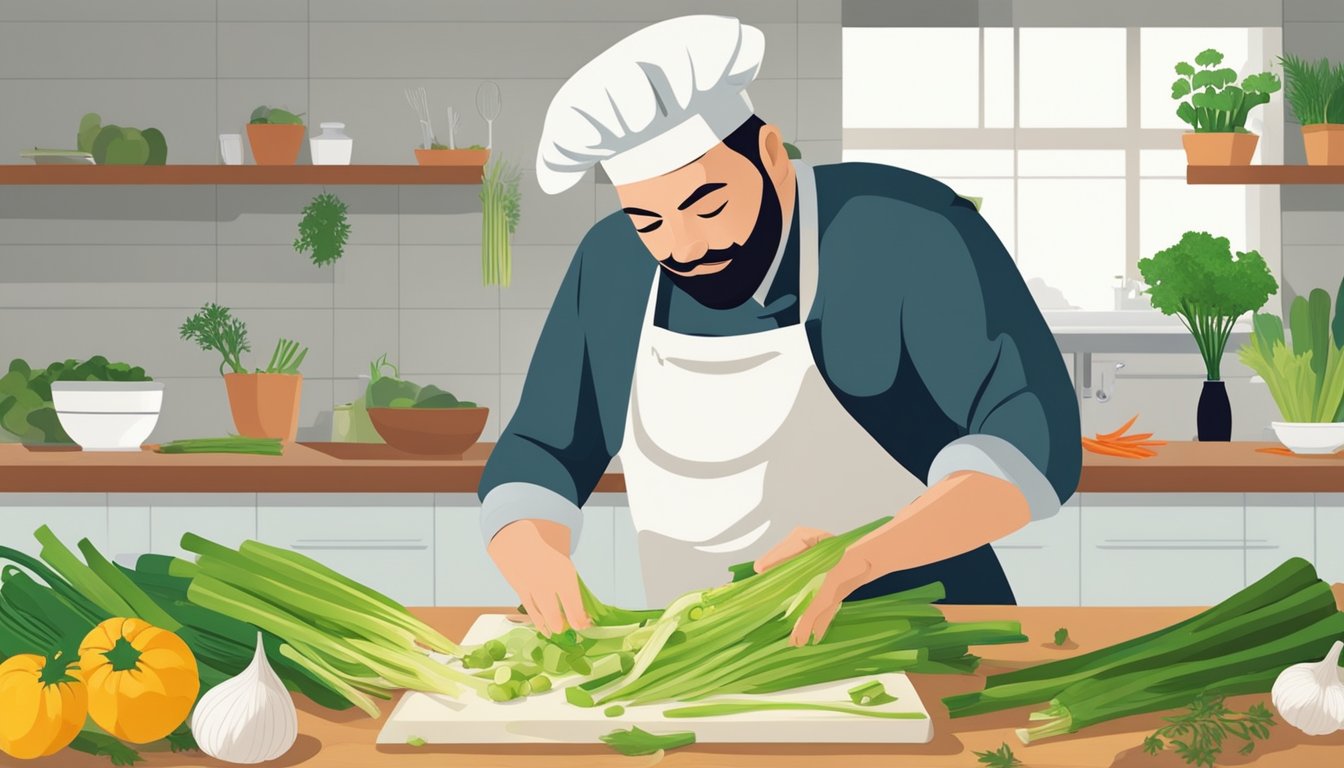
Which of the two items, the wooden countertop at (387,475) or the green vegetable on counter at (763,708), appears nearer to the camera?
the green vegetable on counter at (763,708)

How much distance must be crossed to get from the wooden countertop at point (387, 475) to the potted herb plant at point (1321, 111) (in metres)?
1.22

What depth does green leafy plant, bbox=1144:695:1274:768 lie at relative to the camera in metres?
0.98

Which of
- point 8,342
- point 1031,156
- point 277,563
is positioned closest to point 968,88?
point 1031,156

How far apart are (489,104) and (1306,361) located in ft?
7.53

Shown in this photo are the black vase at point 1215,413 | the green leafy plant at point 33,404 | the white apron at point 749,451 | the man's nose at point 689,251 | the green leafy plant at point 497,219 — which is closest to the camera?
the man's nose at point 689,251

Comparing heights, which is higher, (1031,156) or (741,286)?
(1031,156)

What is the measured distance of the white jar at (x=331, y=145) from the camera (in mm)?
3717

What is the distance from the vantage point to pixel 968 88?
16.6 feet

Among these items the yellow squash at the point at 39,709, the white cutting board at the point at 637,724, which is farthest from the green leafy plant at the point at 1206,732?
the yellow squash at the point at 39,709

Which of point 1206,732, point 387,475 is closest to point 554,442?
point 1206,732

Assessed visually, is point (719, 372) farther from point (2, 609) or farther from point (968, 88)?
point (968, 88)

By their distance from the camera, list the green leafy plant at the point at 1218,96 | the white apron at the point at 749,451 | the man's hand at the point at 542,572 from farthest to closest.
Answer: the green leafy plant at the point at 1218,96 < the white apron at the point at 749,451 < the man's hand at the point at 542,572

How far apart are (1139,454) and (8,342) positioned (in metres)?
3.14

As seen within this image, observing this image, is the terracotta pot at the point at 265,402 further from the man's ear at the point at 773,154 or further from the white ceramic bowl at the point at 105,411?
the man's ear at the point at 773,154
